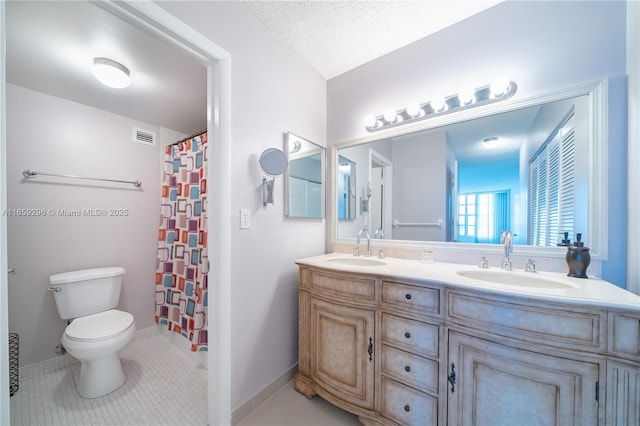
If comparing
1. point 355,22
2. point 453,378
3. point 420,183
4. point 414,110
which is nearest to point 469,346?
point 453,378

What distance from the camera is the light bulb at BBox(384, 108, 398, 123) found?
1.69m

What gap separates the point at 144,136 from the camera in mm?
2354

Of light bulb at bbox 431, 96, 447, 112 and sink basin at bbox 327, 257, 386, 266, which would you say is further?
sink basin at bbox 327, 257, 386, 266

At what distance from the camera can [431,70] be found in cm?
160

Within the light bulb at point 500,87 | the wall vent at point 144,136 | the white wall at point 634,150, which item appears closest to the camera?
the white wall at point 634,150

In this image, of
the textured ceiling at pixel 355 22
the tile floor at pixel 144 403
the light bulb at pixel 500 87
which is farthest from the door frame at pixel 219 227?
the light bulb at pixel 500 87

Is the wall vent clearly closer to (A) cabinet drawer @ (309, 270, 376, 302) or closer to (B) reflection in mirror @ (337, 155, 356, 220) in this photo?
(B) reflection in mirror @ (337, 155, 356, 220)

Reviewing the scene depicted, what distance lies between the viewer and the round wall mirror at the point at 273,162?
1448 mm

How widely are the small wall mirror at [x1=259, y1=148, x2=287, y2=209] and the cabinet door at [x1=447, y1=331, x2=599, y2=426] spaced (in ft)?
4.03

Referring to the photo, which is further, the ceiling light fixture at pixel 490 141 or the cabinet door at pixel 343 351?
the ceiling light fixture at pixel 490 141

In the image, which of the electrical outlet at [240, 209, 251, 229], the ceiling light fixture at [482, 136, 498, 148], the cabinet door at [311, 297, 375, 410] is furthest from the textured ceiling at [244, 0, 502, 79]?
the cabinet door at [311, 297, 375, 410]

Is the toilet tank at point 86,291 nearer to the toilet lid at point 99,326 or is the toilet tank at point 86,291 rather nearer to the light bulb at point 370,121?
the toilet lid at point 99,326

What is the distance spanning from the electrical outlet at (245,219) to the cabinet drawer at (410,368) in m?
1.03

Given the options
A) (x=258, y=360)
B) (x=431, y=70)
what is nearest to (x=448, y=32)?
(x=431, y=70)
